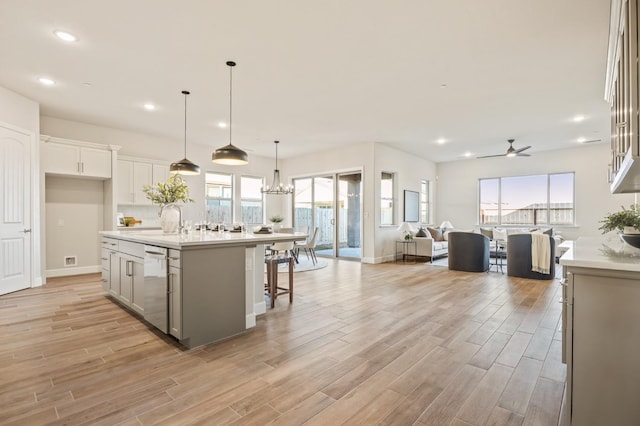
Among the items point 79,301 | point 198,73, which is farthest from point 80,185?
point 198,73

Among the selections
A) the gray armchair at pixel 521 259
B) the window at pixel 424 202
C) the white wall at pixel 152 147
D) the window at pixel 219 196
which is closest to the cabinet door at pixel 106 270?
the white wall at pixel 152 147

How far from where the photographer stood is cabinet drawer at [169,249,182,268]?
2.75 meters

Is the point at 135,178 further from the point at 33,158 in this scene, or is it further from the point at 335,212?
the point at 335,212

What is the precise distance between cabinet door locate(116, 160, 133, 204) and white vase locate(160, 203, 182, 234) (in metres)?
2.89

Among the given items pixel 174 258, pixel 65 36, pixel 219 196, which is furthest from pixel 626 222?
pixel 219 196

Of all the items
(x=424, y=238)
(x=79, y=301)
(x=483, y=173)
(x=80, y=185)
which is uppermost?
(x=483, y=173)

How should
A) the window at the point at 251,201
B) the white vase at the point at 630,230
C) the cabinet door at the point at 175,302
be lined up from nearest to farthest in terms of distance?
the white vase at the point at 630,230, the cabinet door at the point at 175,302, the window at the point at 251,201

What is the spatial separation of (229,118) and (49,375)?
15.3 feet

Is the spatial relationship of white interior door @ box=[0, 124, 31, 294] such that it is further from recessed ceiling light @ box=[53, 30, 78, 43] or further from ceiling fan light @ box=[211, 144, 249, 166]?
ceiling fan light @ box=[211, 144, 249, 166]

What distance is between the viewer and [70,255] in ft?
19.9

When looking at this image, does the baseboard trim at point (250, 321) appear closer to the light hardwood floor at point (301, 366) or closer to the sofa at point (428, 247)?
the light hardwood floor at point (301, 366)

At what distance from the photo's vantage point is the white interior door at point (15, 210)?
4.59 m

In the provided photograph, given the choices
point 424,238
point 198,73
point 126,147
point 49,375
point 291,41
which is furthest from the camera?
point 424,238

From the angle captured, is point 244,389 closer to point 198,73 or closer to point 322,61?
point 322,61
